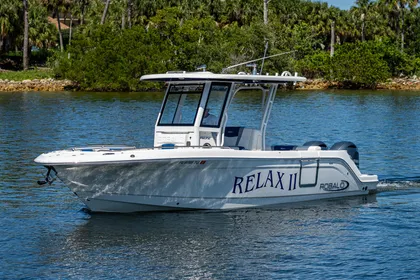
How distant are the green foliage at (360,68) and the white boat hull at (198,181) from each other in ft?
230


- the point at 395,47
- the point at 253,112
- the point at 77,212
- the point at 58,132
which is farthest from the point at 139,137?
the point at 395,47

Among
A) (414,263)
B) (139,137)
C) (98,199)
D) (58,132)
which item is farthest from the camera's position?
(58,132)

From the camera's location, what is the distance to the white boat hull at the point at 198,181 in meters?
17.0

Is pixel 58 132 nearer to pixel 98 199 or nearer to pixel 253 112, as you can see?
pixel 253 112

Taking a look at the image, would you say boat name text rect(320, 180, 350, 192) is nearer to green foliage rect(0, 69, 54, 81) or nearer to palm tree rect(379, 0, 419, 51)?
green foliage rect(0, 69, 54, 81)

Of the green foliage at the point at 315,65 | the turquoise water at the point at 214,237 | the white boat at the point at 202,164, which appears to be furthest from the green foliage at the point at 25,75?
the white boat at the point at 202,164

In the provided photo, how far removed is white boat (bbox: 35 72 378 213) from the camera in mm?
16891

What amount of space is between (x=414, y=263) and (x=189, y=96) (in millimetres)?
6449

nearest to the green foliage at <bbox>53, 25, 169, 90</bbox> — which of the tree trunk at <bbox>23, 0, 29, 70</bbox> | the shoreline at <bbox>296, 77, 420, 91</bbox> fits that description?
the tree trunk at <bbox>23, 0, 29, 70</bbox>

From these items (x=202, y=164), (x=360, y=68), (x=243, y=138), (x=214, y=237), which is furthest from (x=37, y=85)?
(x=214, y=237)

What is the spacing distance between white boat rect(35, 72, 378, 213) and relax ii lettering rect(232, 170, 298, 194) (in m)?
0.02

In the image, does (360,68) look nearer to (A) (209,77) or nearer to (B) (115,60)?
(B) (115,60)

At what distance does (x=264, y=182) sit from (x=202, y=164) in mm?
1744

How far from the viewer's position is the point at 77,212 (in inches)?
741
